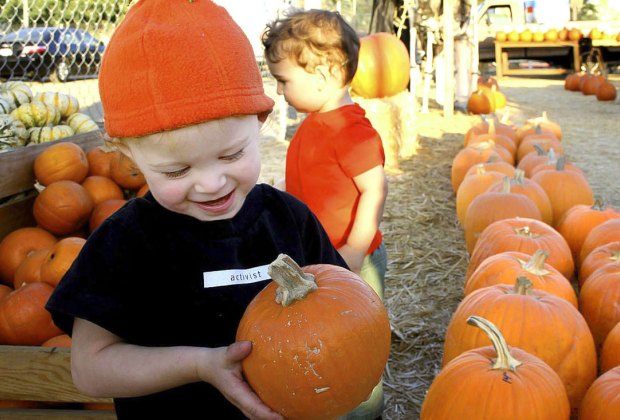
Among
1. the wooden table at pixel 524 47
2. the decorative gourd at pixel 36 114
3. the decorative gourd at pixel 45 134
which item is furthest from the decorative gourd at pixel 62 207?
the wooden table at pixel 524 47

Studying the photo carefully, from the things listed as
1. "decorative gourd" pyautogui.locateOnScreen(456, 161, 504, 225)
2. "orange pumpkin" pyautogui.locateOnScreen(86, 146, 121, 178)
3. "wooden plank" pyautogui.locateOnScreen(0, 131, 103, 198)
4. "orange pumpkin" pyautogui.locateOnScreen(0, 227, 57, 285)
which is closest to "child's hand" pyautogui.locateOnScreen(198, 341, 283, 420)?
"orange pumpkin" pyautogui.locateOnScreen(0, 227, 57, 285)

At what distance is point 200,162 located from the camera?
52.8 inches

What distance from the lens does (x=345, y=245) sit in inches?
106

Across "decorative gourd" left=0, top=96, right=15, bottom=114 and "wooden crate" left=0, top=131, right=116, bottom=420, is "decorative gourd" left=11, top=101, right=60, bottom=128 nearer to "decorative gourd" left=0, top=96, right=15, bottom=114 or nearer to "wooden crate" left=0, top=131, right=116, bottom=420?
"decorative gourd" left=0, top=96, right=15, bottom=114

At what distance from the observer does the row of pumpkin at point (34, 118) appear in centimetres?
389

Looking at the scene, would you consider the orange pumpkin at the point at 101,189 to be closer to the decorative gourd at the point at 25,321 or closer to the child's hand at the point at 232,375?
the decorative gourd at the point at 25,321

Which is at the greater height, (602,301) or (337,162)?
(337,162)

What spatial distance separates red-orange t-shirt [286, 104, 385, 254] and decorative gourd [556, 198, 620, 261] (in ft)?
6.21

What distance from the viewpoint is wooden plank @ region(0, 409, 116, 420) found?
7.73 feet

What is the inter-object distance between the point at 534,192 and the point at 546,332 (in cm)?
225

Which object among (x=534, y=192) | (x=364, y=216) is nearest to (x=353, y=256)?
(x=364, y=216)

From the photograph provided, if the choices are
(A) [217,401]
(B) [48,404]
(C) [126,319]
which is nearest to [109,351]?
(C) [126,319]

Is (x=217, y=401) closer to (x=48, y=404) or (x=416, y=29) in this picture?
(x=48, y=404)

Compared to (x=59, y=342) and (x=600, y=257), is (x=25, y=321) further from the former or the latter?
(x=600, y=257)
